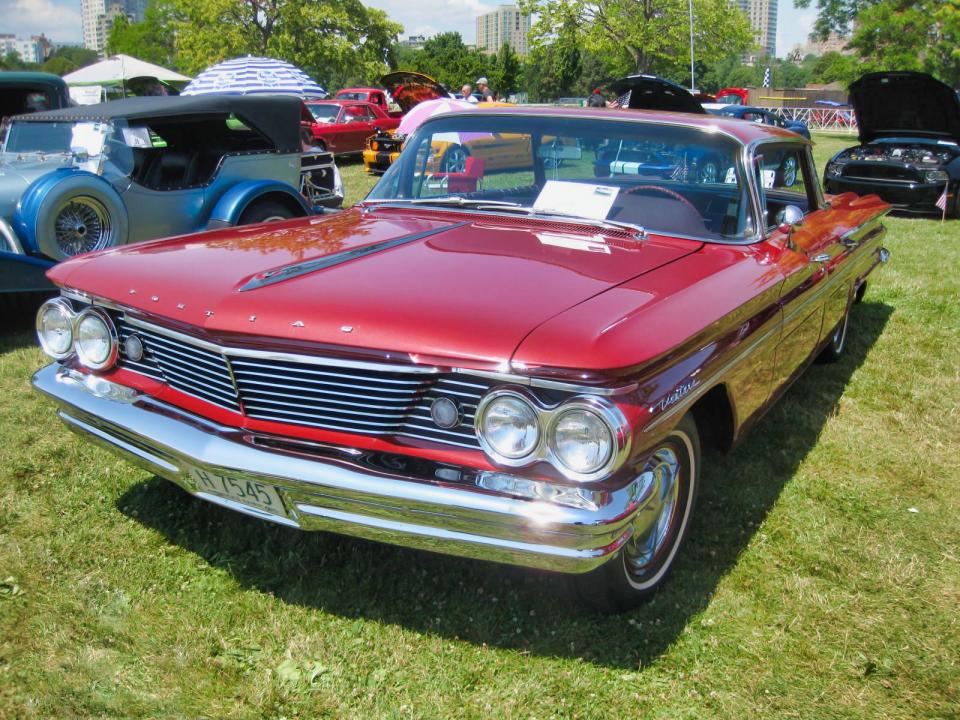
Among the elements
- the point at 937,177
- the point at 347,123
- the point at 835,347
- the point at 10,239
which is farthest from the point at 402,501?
the point at 347,123

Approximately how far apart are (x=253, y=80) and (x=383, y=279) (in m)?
8.72

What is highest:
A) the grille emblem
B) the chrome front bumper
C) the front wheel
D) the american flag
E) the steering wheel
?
the american flag

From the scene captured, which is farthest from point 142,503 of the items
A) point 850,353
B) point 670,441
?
point 850,353

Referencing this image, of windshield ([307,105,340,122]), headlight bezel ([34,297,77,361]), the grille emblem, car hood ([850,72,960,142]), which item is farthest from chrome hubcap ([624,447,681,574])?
windshield ([307,105,340,122])

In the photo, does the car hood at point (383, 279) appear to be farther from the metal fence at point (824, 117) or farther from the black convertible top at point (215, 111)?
the metal fence at point (824, 117)

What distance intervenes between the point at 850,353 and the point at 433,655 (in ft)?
13.0

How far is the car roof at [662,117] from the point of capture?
11.2 feet

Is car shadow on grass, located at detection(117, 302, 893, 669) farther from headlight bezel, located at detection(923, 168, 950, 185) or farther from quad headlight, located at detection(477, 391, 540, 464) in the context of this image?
headlight bezel, located at detection(923, 168, 950, 185)

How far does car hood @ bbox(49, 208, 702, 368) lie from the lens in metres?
2.21

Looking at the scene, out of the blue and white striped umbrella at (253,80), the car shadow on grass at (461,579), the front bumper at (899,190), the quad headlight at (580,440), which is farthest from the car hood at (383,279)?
the front bumper at (899,190)

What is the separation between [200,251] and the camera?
2982mm

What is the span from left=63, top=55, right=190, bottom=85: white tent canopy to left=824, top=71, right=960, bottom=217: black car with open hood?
1923 cm

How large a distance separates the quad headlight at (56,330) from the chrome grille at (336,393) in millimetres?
660

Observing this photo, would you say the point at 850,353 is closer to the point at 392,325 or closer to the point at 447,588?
the point at 447,588
